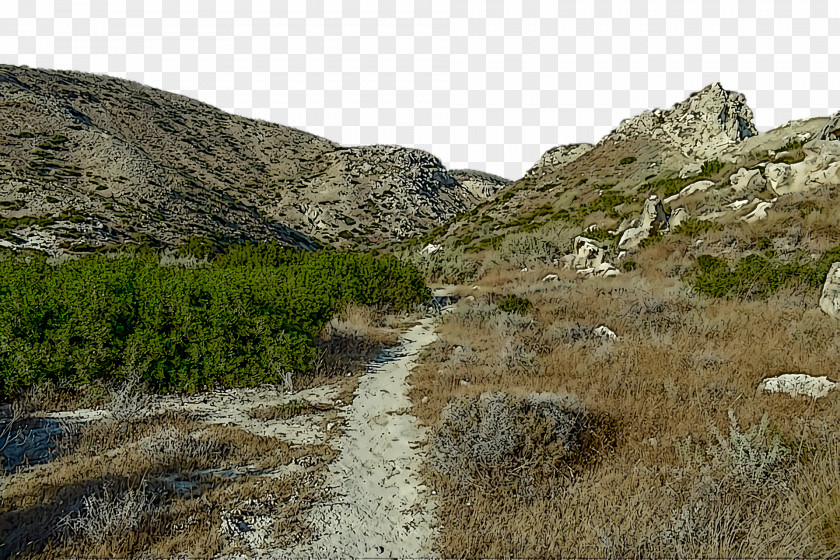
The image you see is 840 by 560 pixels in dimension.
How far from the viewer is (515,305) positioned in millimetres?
11836

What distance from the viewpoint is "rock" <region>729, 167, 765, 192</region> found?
20531 mm

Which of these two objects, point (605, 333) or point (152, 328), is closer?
point (152, 328)

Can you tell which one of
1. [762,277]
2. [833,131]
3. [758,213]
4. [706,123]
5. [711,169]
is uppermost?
[706,123]

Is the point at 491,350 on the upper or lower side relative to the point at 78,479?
upper

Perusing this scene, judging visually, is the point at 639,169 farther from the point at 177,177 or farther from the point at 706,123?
the point at 177,177

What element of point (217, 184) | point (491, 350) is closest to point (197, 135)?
point (217, 184)

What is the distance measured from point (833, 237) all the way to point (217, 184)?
48536 millimetres

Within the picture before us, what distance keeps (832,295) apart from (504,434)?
8196 millimetres

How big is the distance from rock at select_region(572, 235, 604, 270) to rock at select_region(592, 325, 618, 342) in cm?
957

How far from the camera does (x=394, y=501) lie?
4320 millimetres

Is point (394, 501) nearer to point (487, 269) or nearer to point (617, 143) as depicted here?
point (487, 269)

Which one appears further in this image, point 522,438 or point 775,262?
point 775,262

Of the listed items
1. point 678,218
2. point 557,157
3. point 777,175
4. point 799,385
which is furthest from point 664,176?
point 799,385

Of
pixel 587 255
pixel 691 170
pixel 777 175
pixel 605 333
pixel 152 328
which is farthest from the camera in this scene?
pixel 691 170
